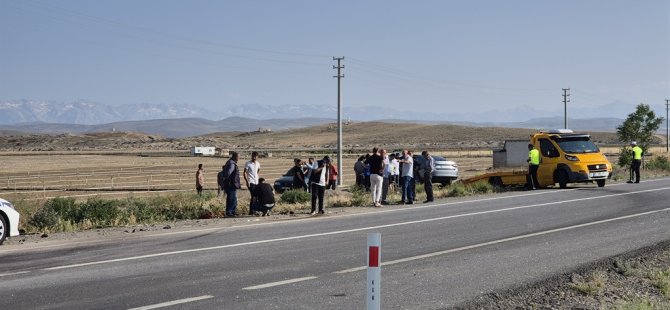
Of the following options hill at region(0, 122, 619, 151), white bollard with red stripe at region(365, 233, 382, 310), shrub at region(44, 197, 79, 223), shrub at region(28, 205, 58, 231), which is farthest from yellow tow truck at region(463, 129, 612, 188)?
hill at region(0, 122, 619, 151)

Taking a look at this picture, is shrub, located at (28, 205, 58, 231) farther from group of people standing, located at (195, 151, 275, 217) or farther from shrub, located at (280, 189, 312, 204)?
shrub, located at (280, 189, 312, 204)

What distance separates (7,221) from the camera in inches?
577

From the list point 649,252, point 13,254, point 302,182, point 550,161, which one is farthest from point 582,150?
point 13,254

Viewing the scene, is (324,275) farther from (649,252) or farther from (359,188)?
(359,188)

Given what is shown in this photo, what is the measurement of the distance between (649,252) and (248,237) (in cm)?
684

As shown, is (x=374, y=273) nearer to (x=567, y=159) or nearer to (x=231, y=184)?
(x=231, y=184)

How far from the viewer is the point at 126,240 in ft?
48.9

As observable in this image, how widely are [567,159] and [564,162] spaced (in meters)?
0.15

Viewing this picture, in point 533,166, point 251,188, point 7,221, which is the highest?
point 533,166

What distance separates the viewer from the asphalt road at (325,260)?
29.8 ft

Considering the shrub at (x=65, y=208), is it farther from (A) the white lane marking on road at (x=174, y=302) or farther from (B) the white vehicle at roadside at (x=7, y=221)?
(A) the white lane marking on road at (x=174, y=302)

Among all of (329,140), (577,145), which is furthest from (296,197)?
(329,140)

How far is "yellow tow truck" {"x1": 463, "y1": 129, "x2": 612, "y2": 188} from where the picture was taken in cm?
2686

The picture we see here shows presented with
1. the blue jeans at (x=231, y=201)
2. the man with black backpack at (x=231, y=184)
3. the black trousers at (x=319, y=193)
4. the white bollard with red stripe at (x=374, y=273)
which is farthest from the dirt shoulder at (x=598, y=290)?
the blue jeans at (x=231, y=201)
